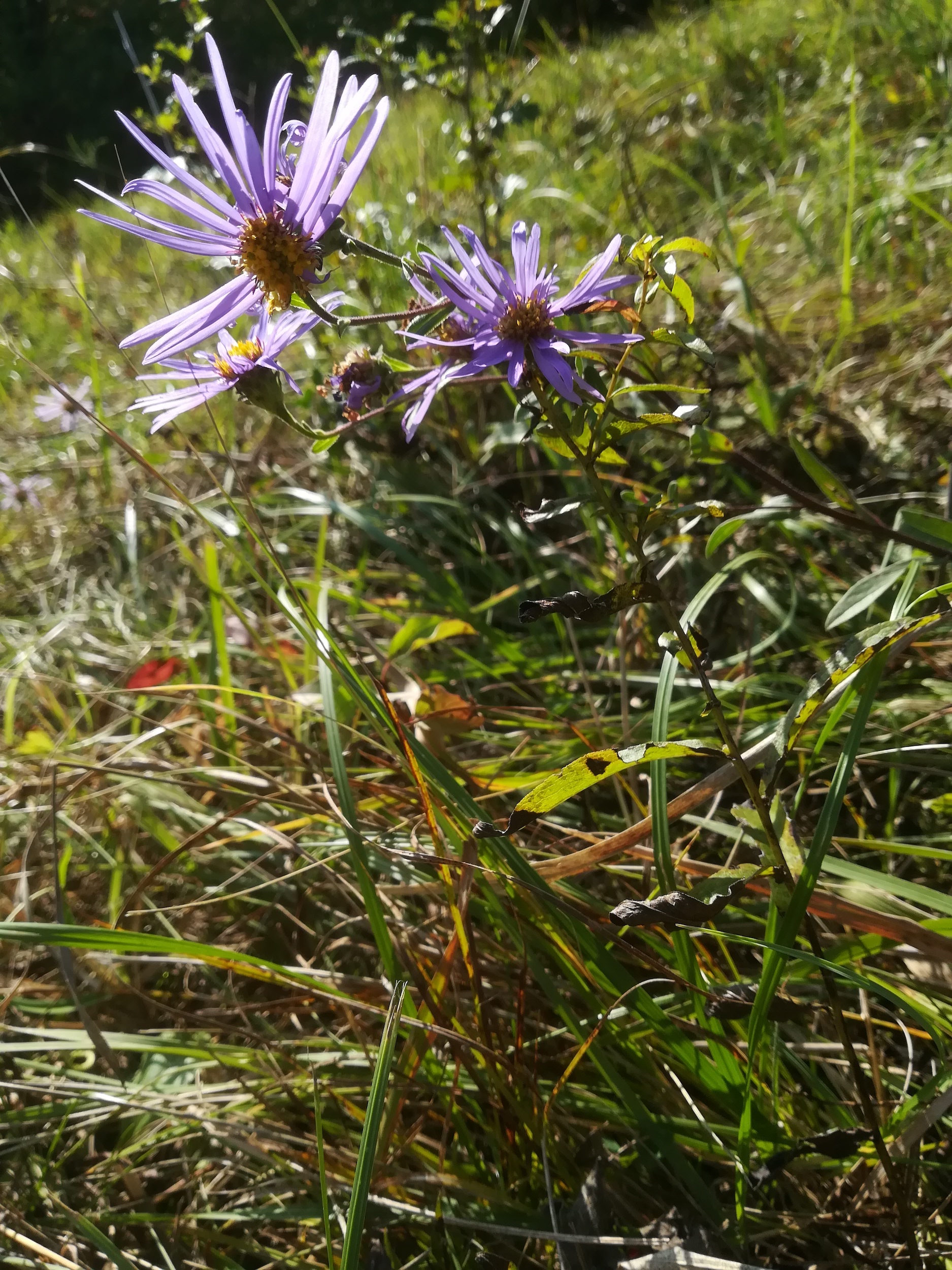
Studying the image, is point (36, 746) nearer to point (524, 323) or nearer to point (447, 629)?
point (447, 629)

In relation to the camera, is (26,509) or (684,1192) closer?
(684,1192)

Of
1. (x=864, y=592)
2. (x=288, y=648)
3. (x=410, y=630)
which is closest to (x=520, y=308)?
(x=864, y=592)

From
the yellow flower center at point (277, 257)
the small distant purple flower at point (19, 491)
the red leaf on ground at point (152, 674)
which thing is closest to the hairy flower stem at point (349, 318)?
the yellow flower center at point (277, 257)

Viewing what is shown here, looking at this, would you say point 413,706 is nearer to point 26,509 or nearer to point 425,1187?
point 425,1187

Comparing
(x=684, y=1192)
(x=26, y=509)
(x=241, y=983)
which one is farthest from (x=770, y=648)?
(x=26, y=509)

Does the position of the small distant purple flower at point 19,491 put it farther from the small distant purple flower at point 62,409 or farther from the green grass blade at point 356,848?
the green grass blade at point 356,848
